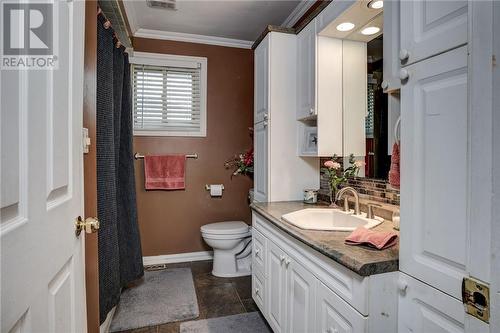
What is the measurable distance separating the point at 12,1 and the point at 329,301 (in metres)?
1.34

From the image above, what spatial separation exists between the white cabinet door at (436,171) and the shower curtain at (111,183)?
63.9 inches

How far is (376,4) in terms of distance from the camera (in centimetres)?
160

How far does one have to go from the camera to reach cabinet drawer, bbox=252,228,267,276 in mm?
1962

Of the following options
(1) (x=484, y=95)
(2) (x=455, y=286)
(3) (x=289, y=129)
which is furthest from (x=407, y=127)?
(3) (x=289, y=129)

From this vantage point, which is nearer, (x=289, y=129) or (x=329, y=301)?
(x=329, y=301)

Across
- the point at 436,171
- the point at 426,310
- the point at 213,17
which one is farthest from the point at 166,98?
the point at 426,310

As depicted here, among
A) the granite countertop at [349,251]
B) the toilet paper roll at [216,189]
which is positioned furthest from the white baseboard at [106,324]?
the toilet paper roll at [216,189]

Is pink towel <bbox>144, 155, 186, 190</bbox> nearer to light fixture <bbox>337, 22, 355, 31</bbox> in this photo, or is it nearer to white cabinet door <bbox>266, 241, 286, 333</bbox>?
white cabinet door <bbox>266, 241, 286, 333</bbox>

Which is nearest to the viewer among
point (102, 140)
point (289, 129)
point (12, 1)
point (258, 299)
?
point (12, 1)

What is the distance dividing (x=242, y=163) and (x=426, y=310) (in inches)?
99.4

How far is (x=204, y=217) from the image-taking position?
129 inches

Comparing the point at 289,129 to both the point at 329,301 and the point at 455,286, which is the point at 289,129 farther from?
the point at 455,286

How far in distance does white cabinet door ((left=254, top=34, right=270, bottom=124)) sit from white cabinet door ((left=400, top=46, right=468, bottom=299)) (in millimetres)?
1442

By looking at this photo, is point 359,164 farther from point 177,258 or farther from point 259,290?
point 177,258
